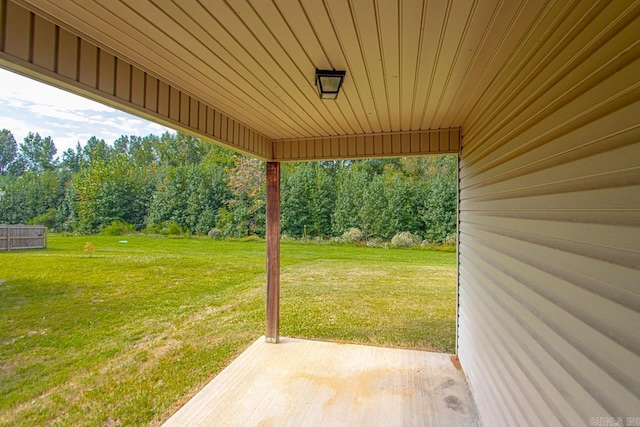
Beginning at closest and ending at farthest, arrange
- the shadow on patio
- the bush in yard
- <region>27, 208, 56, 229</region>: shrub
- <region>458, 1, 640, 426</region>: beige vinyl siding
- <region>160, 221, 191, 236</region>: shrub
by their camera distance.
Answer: <region>458, 1, 640, 426</region>: beige vinyl siding → the shadow on patio → <region>27, 208, 56, 229</region>: shrub → <region>160, 221, 191, 236</region>: shrub → the bush in yard

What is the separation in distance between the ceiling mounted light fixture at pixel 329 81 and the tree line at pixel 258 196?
26.1 feet

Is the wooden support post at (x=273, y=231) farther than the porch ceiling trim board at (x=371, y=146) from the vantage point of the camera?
Yes

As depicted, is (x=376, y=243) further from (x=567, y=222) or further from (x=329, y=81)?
(x=567, y=222)

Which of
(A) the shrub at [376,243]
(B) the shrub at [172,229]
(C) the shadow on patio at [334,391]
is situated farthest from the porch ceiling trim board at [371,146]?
(B) the shrub at [172,229]

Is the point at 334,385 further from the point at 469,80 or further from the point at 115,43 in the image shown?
the point at 115,43

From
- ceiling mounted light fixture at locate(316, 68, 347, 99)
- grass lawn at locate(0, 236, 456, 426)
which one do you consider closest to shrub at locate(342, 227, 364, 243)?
grass lawn at locate(0, 236, 456, 426)

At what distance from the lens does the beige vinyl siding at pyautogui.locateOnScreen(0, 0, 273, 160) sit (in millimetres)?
1171

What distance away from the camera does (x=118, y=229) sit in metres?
8.44

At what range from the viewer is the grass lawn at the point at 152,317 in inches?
103

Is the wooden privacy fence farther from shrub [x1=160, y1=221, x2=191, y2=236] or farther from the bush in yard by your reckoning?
the bush in yard

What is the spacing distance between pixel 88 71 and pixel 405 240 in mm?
9920

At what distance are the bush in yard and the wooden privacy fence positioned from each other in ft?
30.1

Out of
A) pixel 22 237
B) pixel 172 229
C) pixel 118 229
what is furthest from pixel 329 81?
pixel 172 229

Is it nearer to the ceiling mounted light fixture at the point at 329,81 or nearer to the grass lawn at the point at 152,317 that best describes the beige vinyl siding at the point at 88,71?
the ceiling mounted light fixture at the point at 329,81
